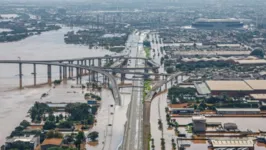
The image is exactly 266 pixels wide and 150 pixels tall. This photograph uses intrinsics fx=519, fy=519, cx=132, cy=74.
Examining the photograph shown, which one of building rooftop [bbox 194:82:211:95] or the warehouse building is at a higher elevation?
the warehouse building

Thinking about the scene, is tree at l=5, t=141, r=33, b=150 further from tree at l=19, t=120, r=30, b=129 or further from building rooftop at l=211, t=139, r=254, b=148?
building rooftop at l=211, t=139, r=254, b=148

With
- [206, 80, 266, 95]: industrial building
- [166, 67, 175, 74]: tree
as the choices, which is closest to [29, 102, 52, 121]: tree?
[206, 80, 266, 95]: industrial building

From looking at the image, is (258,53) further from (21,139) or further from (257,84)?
(21,139)

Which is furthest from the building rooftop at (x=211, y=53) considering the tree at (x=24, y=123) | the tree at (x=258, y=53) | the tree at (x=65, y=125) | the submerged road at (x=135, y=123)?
the tree at (x=24, y=123)

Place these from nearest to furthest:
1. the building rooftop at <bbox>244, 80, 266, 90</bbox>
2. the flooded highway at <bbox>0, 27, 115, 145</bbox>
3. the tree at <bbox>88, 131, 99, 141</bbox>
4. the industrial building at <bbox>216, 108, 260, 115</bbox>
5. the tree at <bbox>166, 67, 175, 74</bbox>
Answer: the tree at <bbox>88, 131, 99, 141</bbox> < the flooded highway at <bbox>0, 27, 115, 145</bbox> < the industrial building at <bbox>216, 108, 260, 115</bbox> < the building rooftop at <bbox>244, 80, 266, 90</bbox> < the tree at <bbox>166, 67, 175, 74</bbox>

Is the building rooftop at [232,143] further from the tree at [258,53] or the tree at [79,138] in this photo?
the tree at [258,53]

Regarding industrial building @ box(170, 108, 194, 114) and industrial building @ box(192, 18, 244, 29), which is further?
industrial building @ box(192, 18, 244, 29)

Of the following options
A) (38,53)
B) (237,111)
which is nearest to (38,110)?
(237,111)
